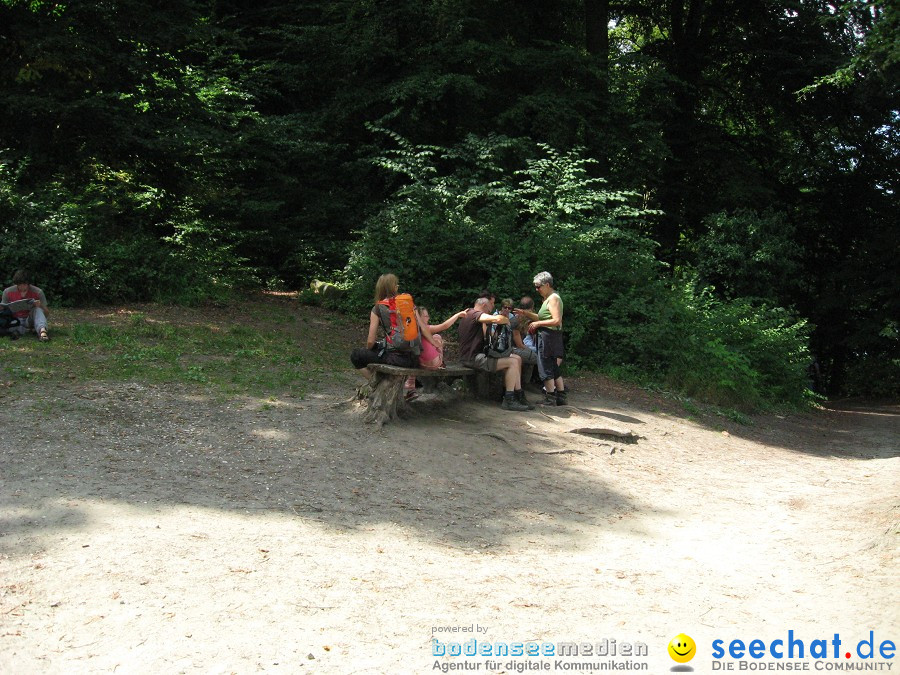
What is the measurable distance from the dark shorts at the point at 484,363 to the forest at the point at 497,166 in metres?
4.11

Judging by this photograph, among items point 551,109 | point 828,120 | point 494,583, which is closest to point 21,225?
point 551,109

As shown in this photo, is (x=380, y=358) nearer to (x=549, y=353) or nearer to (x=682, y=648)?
(x=549, y=353)

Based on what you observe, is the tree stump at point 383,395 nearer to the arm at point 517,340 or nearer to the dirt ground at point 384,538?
the dirt ground at point 384,538

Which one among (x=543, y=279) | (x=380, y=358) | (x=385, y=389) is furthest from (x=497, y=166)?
(x=385, y=389)

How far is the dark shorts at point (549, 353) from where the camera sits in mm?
10617

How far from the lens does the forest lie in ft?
48.1

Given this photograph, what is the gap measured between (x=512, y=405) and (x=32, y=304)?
6527 mm

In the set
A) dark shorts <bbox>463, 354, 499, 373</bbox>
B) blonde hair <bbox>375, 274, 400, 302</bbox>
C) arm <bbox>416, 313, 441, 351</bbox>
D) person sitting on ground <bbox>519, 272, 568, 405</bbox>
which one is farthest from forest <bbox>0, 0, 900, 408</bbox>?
blonde hair <bbox>375, 274, 400, 302</bbox>

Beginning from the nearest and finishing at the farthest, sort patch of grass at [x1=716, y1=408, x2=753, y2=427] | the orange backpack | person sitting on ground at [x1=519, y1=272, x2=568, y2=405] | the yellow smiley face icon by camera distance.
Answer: the yellow smiley face icon → the orange backpack → person sitting on ground at [x1=519, y1=272, x2=568, y2=405] → patch of grass at [x1=716, y1=408, x2=753, y2=427]

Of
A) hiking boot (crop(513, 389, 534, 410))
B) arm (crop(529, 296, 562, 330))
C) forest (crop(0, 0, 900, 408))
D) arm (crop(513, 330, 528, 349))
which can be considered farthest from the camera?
forest (crop(0, 0, 900, 408))

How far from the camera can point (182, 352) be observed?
36.7ft

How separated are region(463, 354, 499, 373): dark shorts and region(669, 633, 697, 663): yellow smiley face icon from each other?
5.64 metres

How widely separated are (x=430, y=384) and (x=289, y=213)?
1184 centimetres

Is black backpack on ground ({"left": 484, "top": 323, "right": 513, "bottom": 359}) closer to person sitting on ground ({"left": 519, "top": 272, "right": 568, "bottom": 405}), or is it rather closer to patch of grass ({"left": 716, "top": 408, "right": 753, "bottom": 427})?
person sitting on ground ({"left": 519, "top": 272, "right": 568, "bottom": 405})
